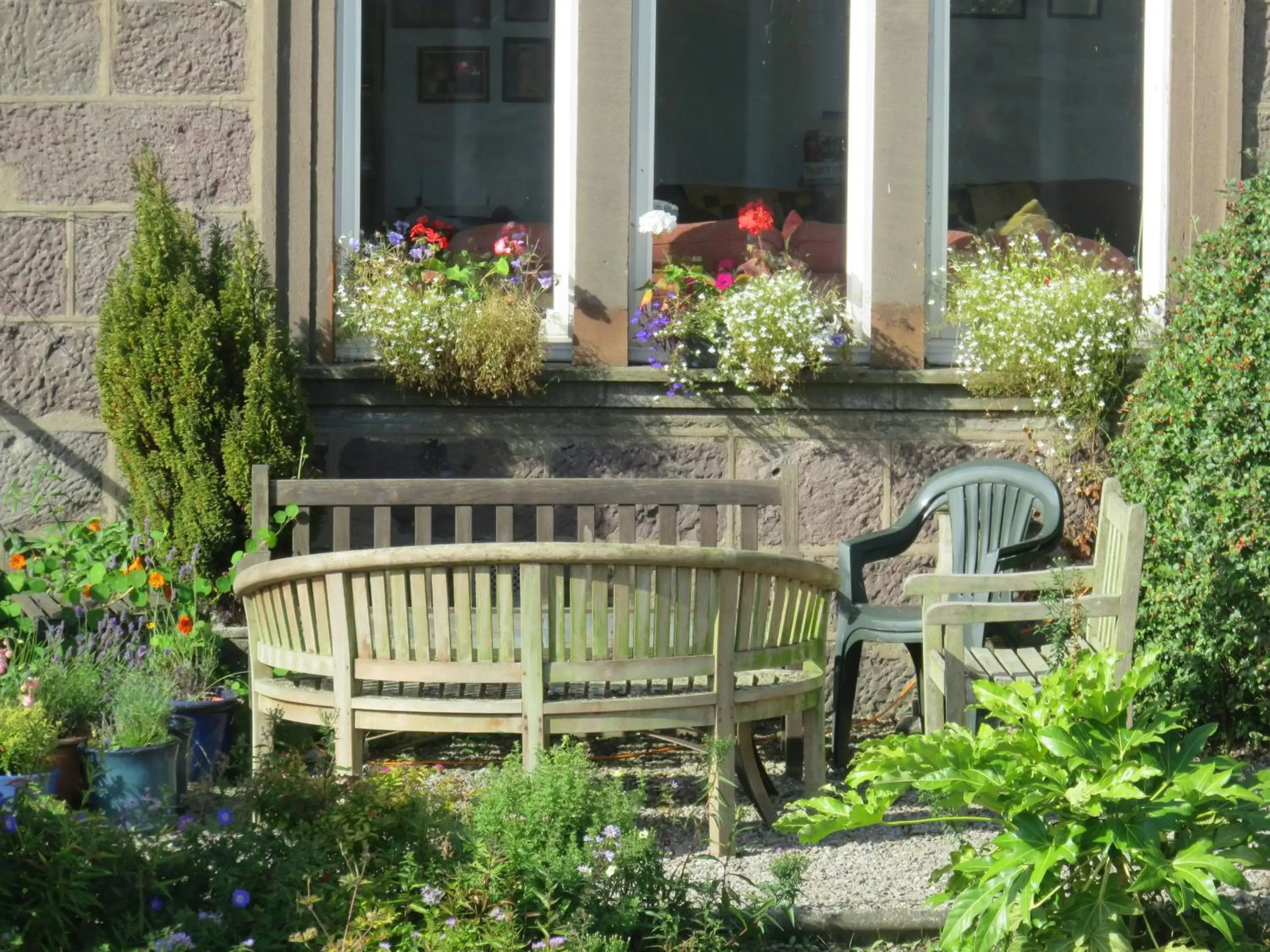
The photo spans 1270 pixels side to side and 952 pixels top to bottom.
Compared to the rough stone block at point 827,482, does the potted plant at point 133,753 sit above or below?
below

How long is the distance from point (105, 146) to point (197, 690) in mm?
2059

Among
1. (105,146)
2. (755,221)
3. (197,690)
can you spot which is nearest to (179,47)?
(105,146)

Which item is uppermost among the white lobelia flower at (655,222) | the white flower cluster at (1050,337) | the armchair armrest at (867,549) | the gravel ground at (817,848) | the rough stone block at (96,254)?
the white lobelia flower at (655,222)

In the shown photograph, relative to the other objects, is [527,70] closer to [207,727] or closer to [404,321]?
[404,321]

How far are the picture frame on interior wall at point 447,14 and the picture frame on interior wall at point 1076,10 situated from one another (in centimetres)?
222

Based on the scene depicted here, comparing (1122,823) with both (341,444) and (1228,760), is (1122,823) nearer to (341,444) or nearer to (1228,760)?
(1228,760)

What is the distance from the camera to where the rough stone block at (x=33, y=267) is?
5793mm

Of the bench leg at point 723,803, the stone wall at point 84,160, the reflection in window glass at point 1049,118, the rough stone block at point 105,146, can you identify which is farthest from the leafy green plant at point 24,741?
the reflection in window glass at point 1049,118

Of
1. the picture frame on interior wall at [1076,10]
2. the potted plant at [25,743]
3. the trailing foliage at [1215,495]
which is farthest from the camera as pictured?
the picture frame on interior wall at [1076,10]

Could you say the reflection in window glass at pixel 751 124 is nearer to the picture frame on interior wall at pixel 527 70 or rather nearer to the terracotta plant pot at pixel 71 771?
the picture frame on interior wall at pixel 527 70

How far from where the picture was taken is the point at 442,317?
223 inches

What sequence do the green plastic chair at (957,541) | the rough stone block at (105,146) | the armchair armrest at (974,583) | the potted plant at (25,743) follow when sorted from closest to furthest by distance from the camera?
the potted plant at (25,743) → the armchair armrest at (974,583) → the green plastic chair at (957,541) → the rough stone block at (105,146)

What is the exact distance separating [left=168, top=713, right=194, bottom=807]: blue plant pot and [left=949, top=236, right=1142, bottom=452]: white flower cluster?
9.73ft

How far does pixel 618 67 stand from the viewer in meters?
5.92
